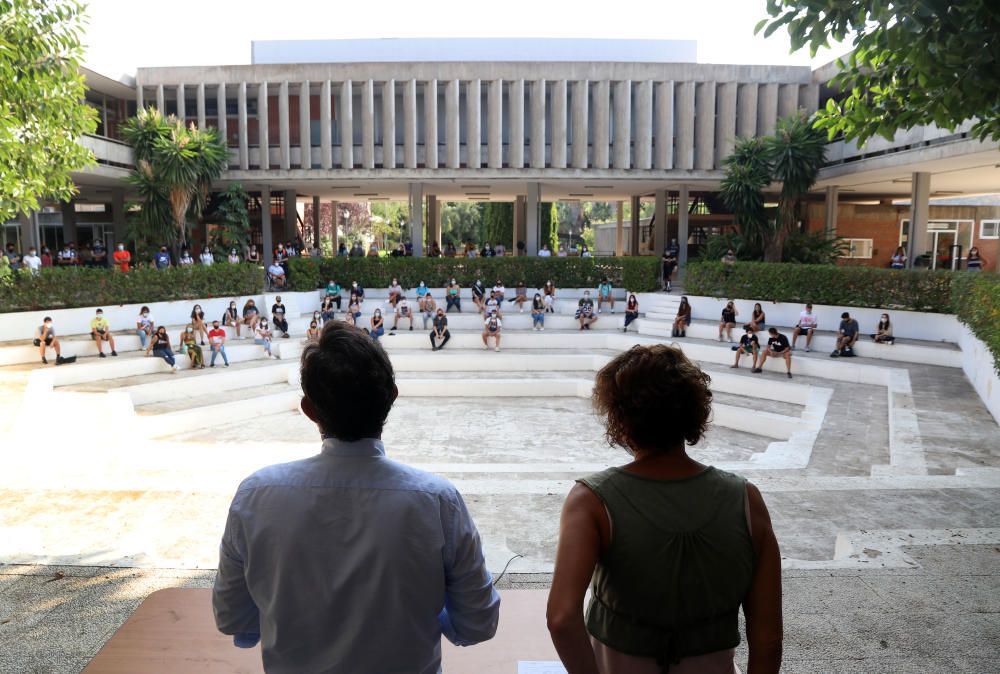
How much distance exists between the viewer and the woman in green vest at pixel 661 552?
67.5 inches

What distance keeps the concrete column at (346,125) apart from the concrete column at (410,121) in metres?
1.70

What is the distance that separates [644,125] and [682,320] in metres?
8.40

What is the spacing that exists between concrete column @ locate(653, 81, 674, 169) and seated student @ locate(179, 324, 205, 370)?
15209mm

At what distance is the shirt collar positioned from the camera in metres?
1.80

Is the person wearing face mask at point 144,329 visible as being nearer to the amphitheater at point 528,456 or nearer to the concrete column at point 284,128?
the amphitheater at point 528,456

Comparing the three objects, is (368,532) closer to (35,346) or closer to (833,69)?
(35,346)

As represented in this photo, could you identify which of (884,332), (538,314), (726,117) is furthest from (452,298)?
(726,117)

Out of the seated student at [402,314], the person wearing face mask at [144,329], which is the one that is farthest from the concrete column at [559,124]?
the person wearing face mask at [144,329]

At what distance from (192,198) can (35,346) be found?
8878 mm

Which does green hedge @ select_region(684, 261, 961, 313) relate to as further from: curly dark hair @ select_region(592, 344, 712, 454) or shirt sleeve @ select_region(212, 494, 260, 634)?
shirt sleeve @ select_region(212, 494, 260, 634)

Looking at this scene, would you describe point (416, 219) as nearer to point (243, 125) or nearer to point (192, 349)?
point (243, 125)

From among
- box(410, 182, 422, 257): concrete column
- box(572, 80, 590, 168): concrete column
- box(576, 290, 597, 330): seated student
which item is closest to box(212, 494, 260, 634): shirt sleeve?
box(576, 290, 597, 330): seated student

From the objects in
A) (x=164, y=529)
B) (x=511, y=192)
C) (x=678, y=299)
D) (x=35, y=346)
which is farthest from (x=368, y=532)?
(x=511, y=192)

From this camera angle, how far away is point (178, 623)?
281cm
